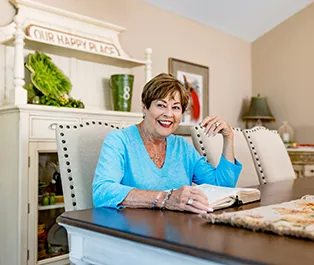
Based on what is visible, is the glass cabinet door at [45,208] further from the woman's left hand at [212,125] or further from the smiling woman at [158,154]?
the woman's left hand at [212,125]

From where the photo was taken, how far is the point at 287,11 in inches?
175

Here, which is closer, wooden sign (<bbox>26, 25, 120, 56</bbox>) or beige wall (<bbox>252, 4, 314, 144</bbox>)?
wooden sign (<bbox>26, 25, 120, 56</bbox>)

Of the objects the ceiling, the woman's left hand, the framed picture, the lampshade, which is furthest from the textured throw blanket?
the lampshade

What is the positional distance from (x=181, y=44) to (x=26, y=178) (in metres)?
2.28

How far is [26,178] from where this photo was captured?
7.52ft

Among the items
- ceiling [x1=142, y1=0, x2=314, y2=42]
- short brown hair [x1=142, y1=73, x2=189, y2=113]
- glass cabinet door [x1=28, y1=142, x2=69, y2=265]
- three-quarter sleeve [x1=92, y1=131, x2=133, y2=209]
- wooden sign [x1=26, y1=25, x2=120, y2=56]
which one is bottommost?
glass cabinet door [x1=28, y1=142, x2=69, y2=265]

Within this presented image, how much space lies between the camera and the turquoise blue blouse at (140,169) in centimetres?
129

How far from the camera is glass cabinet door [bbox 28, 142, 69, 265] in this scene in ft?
7.61

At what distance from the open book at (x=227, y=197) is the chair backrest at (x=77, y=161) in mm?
484

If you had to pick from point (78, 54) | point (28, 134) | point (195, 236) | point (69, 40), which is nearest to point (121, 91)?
point (78, 54)

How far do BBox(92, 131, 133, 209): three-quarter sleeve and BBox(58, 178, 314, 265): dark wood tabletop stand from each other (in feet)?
0.20

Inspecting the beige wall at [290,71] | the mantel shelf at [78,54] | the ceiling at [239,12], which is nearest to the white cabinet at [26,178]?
the mantel shelf at [78,54]

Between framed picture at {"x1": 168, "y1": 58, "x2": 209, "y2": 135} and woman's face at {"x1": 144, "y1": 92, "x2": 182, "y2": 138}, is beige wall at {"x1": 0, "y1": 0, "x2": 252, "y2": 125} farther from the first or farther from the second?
woman's face at {"x1": 144, "y1": 92, "x2": 182, "y2": 138}

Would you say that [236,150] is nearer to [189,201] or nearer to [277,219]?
[189,201]
